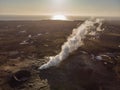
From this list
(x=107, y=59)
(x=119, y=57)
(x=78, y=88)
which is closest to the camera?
(x=78, y=88)

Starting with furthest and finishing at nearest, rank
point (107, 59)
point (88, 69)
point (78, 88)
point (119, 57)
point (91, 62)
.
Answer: point (119, 57) → point (107, 59) → point (91, 62) → point (88, 69) → point (78, 88)

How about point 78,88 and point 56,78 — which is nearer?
point 78,88

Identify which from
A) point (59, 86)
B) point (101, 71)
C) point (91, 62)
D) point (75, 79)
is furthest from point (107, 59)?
point (59, 86)

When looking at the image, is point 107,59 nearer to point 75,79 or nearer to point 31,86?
point 75,79

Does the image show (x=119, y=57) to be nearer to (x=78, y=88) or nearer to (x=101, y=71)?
(x=101, y=71)

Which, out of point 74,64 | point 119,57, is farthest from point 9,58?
point 119,57

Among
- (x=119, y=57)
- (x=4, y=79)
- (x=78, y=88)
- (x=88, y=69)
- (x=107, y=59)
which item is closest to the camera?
(x=78, y=88)
